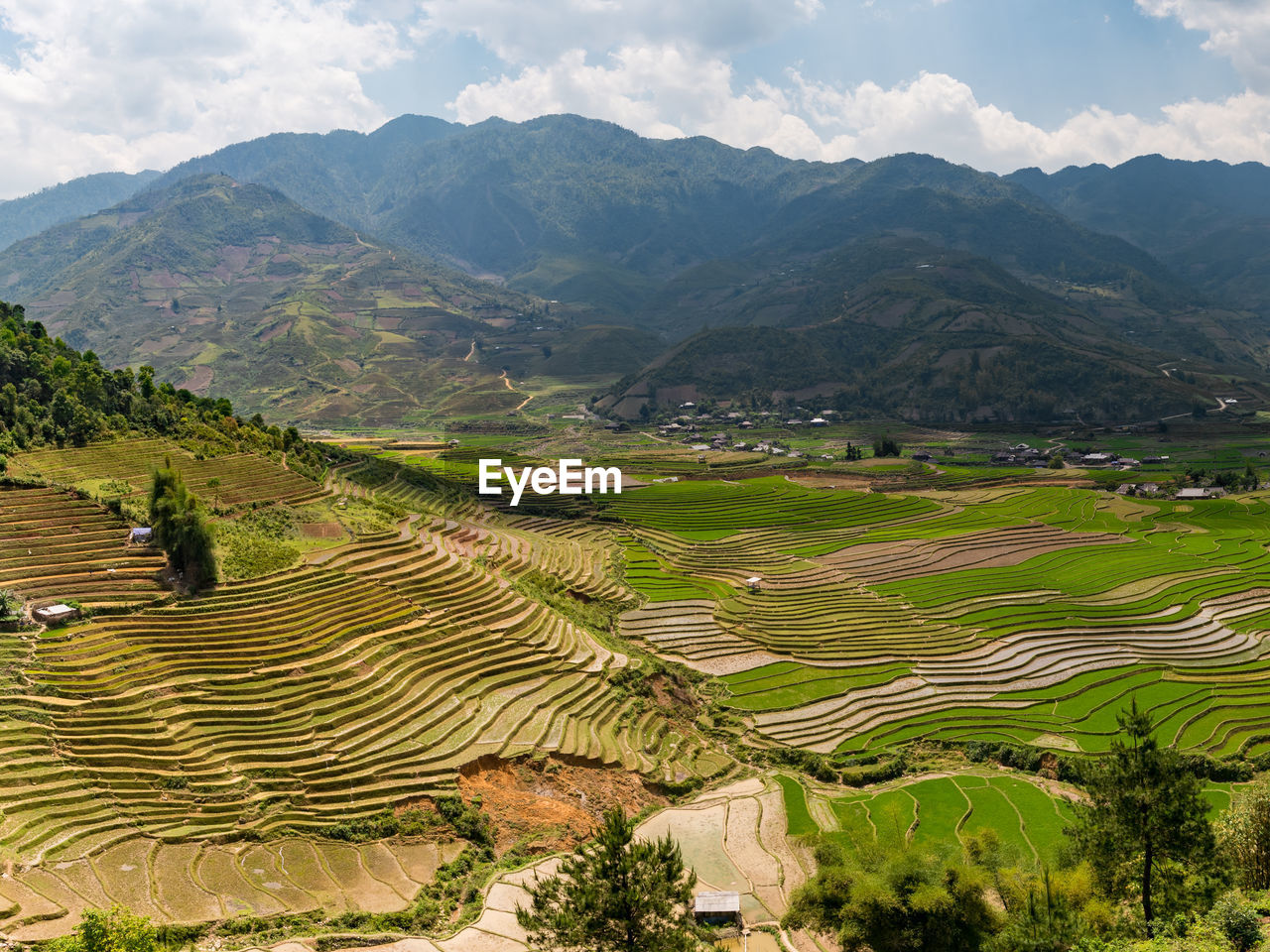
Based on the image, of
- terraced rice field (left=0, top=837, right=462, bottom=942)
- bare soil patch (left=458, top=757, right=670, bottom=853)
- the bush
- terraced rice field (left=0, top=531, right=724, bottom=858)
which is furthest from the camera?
bare soil patch (left=458, top=757, right=670, bottom=853)

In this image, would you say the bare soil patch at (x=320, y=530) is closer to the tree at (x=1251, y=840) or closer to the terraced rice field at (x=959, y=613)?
the terraced rice field at (x=959, y=613)

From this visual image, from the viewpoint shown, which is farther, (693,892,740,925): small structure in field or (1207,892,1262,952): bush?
(693,892,740,925): small structure in field

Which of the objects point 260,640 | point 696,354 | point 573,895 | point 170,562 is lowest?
point 573,895

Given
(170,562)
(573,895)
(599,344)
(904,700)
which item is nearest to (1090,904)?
(573,895)

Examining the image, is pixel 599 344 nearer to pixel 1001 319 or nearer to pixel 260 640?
pixel 1001 319

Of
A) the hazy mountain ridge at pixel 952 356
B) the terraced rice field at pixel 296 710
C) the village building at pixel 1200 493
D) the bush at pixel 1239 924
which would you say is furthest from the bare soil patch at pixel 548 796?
the hazy mountain ridge at pixel 952 356

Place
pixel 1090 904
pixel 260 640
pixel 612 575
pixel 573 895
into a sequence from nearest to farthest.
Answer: pixel 573 895 → pixel 1090 904 → pixel 260 640 → pixel 612 575

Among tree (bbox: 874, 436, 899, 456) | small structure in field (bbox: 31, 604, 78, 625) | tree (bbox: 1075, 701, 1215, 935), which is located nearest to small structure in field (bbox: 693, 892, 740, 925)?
tree (bbox: 1075, 701, 1215, 935)

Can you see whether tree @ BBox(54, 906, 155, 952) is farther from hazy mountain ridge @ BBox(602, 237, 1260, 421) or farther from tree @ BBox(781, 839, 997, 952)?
hazy mountain ridge @ BBox(602, 237, 1260, 421)
